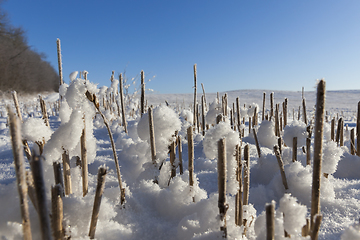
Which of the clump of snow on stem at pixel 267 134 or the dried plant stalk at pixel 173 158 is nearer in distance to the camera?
the dried plant stalk at pixel 173 158

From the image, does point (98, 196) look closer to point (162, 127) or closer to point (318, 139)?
point (162, 127)

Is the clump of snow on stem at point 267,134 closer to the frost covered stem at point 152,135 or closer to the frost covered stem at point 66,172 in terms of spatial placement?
the frost covered stem at point 152,135

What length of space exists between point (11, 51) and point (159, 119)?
1579 centimetres

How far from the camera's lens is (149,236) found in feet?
2.33

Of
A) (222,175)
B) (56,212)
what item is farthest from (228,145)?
(56,212)

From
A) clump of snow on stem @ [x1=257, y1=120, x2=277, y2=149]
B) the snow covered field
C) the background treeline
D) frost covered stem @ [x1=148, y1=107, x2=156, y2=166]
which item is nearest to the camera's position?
the snow covered field

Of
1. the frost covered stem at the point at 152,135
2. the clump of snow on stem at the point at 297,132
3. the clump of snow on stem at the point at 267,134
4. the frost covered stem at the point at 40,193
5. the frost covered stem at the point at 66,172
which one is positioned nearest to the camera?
the frost covered stem at the point at 40,193

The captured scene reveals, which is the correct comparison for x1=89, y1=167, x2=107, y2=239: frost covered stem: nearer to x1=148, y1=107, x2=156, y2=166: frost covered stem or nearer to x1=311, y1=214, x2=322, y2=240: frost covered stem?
x1=148, y1=107, x2=156, y2=166: frost covered stem

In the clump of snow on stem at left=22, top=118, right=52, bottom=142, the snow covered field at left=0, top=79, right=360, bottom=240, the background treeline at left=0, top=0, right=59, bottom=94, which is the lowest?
the snow covered field at left=0, top=79, right=360, bottom=240

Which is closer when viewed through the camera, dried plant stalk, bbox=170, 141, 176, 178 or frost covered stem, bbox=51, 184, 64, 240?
frost covered stem, bbox=51, 184, 64, 240

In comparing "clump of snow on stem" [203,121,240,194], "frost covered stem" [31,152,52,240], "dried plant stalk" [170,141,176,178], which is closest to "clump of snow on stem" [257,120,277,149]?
"dried plant stalk" [170,141,176,178]

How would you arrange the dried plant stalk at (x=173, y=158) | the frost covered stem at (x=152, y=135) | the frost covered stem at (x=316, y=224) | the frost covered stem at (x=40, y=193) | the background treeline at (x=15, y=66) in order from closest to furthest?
the frost covered stem at (x=40, y=193), the frost covered stem at (x=316, y=224), the frost covered stem at (x=152, y=135), the dried plant stalk at (x=173, y=158), the background treeline at (x=15, y=66)

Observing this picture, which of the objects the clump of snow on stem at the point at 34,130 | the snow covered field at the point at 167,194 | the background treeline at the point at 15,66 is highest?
the background treeline at the point at 15,66

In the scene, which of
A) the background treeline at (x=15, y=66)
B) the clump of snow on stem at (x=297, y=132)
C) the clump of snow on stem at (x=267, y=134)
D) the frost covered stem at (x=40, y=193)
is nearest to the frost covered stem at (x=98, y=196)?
the frost covered stem at (x=40, y=193)
